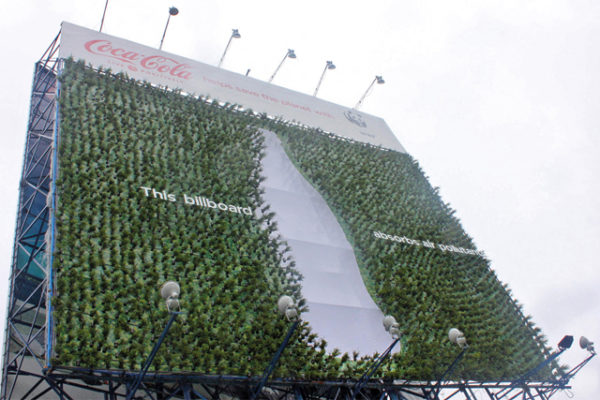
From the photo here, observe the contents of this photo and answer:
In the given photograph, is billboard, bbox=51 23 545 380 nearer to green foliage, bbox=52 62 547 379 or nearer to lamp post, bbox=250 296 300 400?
green foliage, bbox=52 62 547 379

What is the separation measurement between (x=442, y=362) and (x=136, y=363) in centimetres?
709

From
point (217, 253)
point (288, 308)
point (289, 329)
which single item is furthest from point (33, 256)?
point (288, 308)

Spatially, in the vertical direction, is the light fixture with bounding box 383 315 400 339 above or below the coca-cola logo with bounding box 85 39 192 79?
above

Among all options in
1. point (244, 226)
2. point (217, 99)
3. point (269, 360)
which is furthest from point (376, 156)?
point (269, 360)

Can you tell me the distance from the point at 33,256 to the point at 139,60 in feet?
23.2

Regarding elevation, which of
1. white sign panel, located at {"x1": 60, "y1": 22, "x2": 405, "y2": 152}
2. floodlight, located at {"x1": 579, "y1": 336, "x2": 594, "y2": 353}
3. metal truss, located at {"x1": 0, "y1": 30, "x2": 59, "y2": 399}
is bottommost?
metal truss, located at {"x1": 0, "y1": 30, "x2": 59, "y2": 399}

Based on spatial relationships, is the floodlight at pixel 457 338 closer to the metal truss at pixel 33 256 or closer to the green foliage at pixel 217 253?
the green foliage at pixel 217 253

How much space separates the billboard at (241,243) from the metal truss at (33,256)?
3.02ft

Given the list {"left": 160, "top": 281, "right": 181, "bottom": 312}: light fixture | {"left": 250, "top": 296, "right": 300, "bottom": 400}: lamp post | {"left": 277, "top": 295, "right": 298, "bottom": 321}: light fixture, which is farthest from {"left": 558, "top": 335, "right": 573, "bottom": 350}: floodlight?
{"left": 160, "top": 281, "right": 181, "bottom": 312}: light fixture

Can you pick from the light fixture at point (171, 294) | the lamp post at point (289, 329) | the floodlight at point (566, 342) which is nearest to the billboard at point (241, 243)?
the lamp post at point (289, 329)

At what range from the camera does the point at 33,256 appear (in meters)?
12.3

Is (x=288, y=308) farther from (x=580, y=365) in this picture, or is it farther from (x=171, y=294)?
(x=580, y=365)

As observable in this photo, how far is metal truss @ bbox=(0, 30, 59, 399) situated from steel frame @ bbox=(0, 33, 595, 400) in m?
0.02

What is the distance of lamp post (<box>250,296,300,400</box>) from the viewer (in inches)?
311
